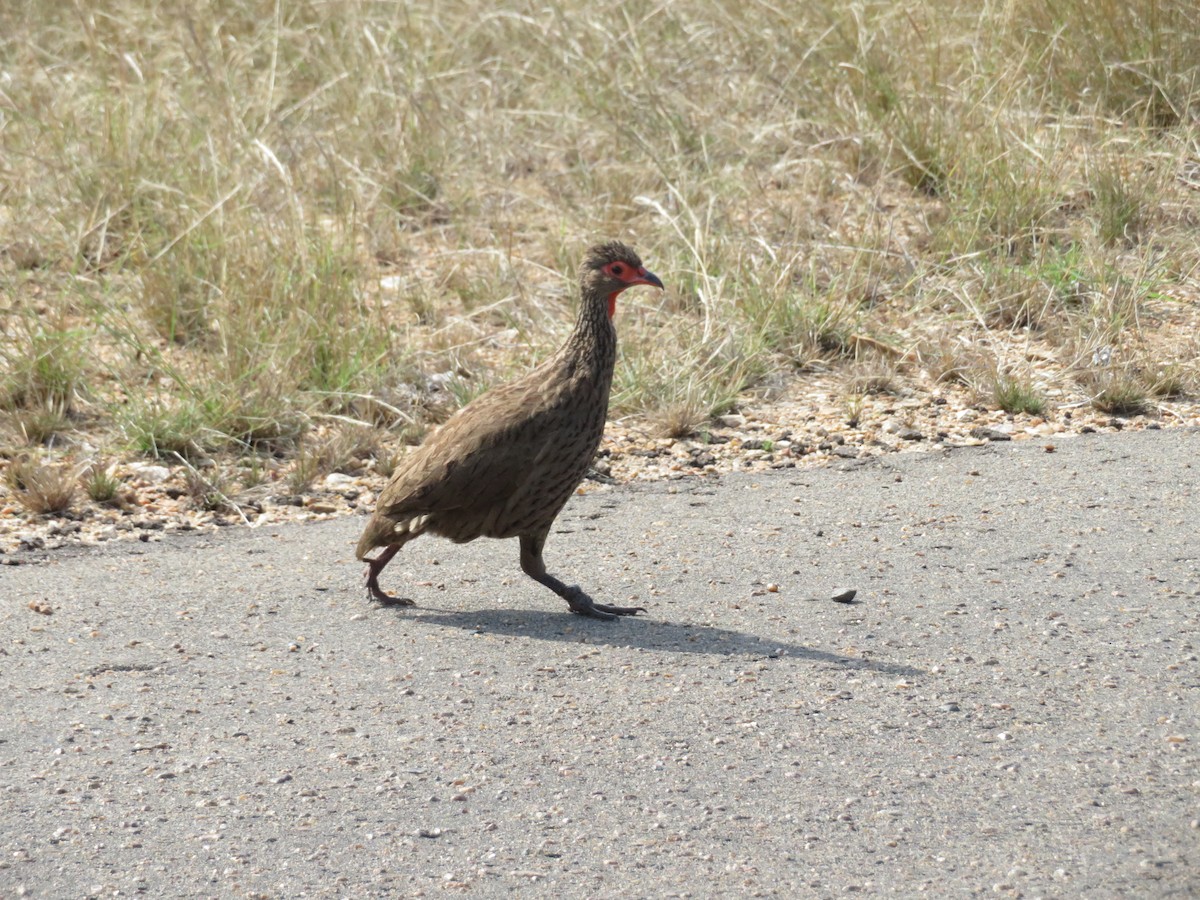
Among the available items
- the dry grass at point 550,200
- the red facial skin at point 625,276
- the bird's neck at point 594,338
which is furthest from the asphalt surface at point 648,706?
the dry grass at point 550,200

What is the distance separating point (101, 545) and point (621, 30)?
6.16 meters

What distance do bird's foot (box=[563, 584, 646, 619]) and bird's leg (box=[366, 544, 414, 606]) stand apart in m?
0.56

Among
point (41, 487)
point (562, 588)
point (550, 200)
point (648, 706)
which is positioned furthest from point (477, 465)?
point (550, 200)

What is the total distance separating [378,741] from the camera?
4.27 metres

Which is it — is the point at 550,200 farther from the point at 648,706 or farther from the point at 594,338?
the point at 648,706

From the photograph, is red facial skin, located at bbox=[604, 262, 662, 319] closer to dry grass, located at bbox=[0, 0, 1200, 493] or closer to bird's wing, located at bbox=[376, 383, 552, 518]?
bird's wing, located at bbox=[376, 383, 552, 518]

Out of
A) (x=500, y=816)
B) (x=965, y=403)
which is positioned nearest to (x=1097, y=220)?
(x=965, y=403)

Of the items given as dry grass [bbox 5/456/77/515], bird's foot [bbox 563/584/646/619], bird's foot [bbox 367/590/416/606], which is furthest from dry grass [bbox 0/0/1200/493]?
bird's foot [bbox 563/584/646/619]

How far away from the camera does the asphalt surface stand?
3.63 meters

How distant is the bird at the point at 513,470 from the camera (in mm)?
5117

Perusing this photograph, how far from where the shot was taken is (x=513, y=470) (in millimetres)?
5109

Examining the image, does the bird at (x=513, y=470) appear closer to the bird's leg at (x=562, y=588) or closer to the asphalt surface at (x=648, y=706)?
the bird's leg at (x=562, y=588)

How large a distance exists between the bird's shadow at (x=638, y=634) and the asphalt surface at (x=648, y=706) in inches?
0.5

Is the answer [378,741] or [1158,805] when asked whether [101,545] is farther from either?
[1158,805]
